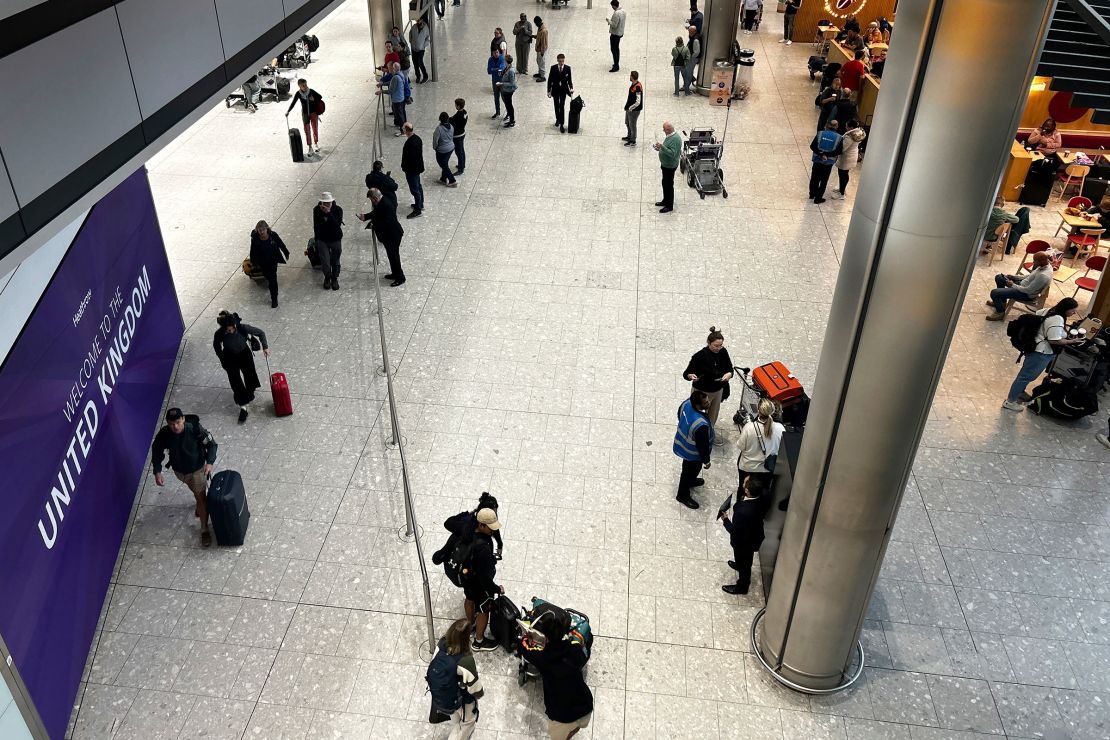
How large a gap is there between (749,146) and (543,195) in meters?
5.14

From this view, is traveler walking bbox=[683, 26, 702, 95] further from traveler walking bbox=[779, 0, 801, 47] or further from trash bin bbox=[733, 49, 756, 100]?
traveler walking bbox=[779, 0, 801, 47]

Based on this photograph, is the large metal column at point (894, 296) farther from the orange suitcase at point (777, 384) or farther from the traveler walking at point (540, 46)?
the traveler walking at point (540, 46)

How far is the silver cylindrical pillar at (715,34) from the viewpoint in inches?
801

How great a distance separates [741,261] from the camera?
13578 millimetres

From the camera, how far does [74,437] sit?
7.51 meters

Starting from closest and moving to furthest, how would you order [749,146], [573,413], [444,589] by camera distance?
[444,589]
[573,413]
[749,146]

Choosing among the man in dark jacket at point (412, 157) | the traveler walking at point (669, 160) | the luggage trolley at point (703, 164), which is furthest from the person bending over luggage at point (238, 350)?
the luggage trolley at point (703, 164)

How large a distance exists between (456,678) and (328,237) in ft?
25.7

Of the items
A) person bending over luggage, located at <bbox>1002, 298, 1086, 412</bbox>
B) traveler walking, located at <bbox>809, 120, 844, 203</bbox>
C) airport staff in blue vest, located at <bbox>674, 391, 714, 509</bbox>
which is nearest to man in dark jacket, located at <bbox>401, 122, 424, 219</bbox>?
traveler walking, located at <bbox>809, 120, 844, 203</bbox>

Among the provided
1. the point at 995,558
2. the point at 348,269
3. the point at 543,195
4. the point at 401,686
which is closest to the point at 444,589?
the point at 401,686

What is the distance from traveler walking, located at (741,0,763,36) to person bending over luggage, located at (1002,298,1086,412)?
18443 millimetres

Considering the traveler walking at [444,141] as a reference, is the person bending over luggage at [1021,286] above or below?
below

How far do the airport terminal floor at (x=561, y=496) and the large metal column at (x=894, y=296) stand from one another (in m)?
1.09

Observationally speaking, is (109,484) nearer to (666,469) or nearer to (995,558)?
(666,469)
